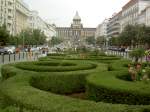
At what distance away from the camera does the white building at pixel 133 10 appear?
131 metres

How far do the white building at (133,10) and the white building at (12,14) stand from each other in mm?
41045

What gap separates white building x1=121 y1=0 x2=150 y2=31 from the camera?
131 metres

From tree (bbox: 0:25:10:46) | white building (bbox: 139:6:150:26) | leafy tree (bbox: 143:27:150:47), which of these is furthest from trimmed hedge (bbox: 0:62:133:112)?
white building (bbox: 139:6:150:26)

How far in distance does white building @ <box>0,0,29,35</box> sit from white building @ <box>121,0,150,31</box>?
135 ft

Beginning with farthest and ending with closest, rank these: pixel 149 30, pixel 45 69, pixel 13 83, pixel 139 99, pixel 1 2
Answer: pixel 1 2, pixel 149 30, pixel 45 69, pixel 13 83, pixel 139 99

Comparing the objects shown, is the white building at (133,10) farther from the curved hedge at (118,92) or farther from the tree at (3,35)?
the curved hedge at (118,92)

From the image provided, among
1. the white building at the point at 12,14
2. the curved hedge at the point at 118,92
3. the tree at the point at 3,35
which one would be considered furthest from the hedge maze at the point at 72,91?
the white building at the point at 12,14

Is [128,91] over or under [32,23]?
under

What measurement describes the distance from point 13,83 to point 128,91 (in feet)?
12.2

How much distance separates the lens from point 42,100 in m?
9.01

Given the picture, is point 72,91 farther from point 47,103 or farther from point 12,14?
point 12,14

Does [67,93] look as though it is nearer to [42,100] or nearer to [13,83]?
[13,83]

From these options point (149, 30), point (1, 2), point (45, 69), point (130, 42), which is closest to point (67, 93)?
point (45, 69)

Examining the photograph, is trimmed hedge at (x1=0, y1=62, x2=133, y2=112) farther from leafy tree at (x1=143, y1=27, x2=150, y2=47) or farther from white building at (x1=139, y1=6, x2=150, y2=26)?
white building at (x1=139, y1=6, x2=150, y2=26)
